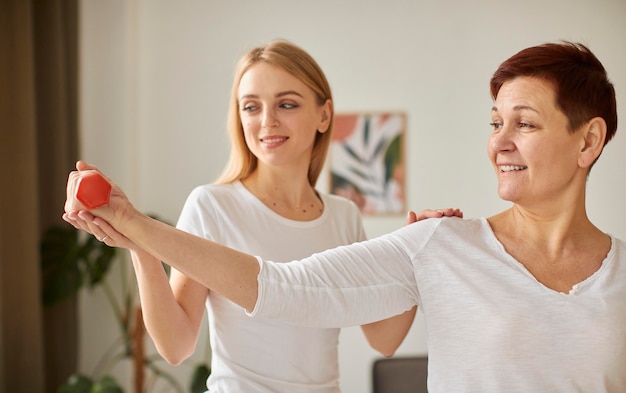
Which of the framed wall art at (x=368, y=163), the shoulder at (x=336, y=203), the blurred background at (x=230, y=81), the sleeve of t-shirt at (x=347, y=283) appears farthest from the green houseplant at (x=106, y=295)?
the sleeve of t-shirt at (x=347, y=283)

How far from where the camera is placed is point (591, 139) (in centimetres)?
150

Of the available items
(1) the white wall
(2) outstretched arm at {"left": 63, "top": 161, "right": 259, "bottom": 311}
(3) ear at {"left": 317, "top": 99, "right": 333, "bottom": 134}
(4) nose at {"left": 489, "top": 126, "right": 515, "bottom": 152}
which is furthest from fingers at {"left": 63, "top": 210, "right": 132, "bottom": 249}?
(1) the white wall

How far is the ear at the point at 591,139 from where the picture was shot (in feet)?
4.90

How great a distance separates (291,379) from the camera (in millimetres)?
1793

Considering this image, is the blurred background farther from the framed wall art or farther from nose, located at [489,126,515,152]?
nose, located at [489,126,515,152]

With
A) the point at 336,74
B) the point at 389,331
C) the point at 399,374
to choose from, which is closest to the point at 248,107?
the point at 389,331

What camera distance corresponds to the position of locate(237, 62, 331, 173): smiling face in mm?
1888

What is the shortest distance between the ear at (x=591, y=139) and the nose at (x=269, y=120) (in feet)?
2.32

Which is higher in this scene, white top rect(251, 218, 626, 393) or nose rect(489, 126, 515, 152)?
nose rect(489, 126, 515, 152)

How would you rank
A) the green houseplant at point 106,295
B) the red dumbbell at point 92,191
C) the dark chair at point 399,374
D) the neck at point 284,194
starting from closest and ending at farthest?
the red dumbbell at point 92,191 < the neck at point 284,194 < the dark chair at point 399,374 < the green houseplant at point 106,295

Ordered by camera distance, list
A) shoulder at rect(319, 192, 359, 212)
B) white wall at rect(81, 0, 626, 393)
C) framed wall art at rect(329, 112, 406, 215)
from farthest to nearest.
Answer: framed wall art at rect(329, 112, 406, 215)
white wall at rect(81, 0, 626, 393)
shoulder at rect(319, 192, 359, 212)

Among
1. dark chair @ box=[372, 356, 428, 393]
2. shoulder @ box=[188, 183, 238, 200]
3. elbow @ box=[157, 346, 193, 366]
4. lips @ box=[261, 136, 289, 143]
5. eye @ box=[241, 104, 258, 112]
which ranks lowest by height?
dark chair @ box=[372, 356, 428, 393]

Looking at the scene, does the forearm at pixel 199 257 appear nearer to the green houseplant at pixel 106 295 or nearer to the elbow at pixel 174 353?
the elbow at pixel 174 353

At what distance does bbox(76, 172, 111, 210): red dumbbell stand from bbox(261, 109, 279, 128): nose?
627mm
